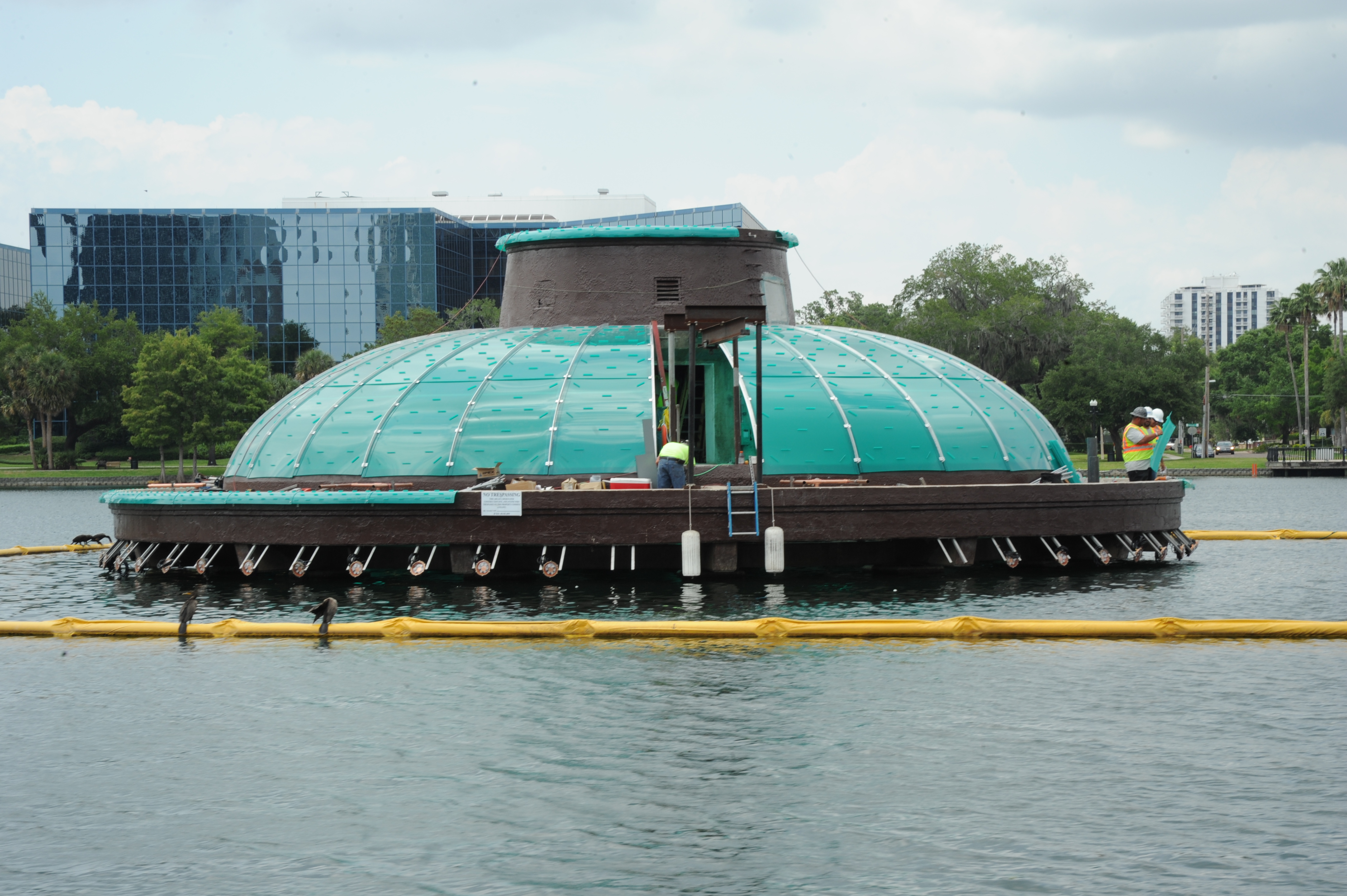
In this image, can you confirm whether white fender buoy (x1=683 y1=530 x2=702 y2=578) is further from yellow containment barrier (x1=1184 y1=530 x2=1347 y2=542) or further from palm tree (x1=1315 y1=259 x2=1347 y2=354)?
palm tree (x1=1315 y1=259 x2=1347 y2=354)

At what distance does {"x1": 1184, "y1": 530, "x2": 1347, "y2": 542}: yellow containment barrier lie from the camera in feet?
112

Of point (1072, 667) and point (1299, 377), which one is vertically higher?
point (1299, 377)

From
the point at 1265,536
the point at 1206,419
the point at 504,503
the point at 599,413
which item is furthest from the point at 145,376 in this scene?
the point at 1206,419

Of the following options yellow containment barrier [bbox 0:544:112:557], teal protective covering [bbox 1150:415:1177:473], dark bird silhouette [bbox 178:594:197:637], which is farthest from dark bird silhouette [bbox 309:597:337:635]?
teal protective covering [bbox 1150:415:1177:473]

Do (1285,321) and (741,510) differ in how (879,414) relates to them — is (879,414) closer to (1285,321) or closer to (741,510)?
(741,510)

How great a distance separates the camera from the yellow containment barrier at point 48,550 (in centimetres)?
3372

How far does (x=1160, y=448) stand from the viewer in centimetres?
2839

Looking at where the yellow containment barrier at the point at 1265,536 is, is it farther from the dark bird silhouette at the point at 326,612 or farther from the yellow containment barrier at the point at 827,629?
the dark bird silhouette at the point at 326,612

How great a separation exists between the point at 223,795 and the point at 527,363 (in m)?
17.9

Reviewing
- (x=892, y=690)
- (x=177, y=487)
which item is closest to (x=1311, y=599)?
(x=892, y=690)

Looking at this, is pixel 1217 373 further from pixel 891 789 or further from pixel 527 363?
pixel 891 789

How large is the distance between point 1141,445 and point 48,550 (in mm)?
26148

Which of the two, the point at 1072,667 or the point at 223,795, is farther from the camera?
the point at 1072,667

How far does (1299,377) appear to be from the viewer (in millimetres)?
135125
